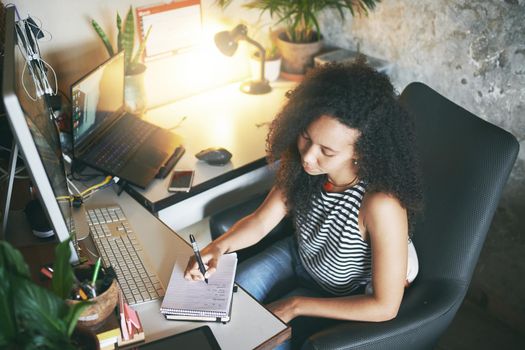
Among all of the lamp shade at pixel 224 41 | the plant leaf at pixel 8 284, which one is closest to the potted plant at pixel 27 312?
the plant leaf at pixel 8 284

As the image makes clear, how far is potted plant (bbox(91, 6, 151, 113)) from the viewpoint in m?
1.79

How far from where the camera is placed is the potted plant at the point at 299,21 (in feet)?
6.80

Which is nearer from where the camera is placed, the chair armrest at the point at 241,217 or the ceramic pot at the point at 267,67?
the chair armrest at the point at 241,217

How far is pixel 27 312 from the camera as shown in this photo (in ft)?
2.24

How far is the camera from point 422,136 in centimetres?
147

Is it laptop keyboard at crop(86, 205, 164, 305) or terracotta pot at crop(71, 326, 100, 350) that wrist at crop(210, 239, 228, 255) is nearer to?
laptop keyboard at crop(86, 205, 164, 305)

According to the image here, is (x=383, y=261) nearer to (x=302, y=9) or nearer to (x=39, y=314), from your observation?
(x=39, y=314)

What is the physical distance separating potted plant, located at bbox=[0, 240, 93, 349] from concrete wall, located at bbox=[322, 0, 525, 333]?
1567mm

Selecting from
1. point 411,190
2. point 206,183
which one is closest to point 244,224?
point 206,183

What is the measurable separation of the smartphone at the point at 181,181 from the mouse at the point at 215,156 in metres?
0.07

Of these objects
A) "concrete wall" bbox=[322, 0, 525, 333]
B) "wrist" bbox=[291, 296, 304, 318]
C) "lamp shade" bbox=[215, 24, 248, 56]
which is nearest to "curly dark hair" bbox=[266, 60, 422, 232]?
"wrist" bbox=[291, 296, 304, 318]

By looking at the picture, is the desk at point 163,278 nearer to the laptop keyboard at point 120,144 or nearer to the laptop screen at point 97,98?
the laptop keyboard at point 120,144

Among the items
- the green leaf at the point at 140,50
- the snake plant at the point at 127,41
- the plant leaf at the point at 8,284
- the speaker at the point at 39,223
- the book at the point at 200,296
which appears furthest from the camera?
the green leaf at the point at 140,50

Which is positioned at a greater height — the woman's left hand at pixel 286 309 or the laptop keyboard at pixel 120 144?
the laptop keyboard at pixel 120 144
